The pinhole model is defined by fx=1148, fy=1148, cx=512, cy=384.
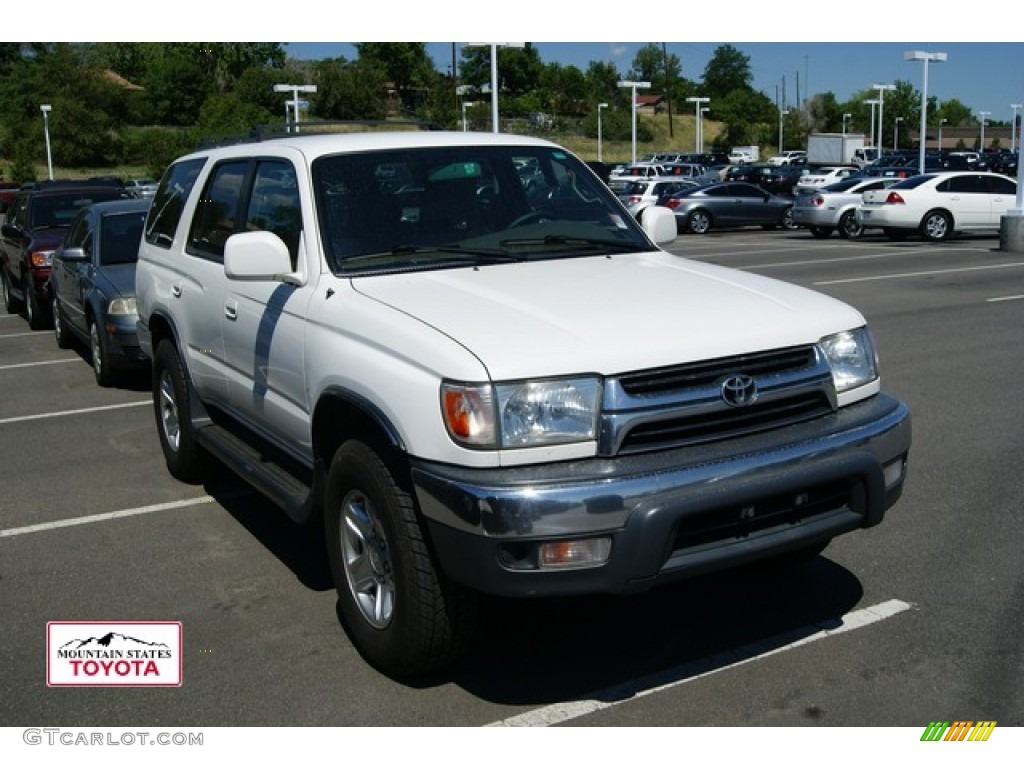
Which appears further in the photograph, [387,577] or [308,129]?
[308,129]

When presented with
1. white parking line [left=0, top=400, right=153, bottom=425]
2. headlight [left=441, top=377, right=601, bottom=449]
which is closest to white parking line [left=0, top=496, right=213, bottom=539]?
white parking line [left=0, top=400, right=153, bottom=425]

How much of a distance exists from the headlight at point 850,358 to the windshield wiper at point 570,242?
1.31m

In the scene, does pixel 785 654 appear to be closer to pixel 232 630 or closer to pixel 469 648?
pixel 469 648

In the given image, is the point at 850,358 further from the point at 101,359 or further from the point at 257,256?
the point at 101,359

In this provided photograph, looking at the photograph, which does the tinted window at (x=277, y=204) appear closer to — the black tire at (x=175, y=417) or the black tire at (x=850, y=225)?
the black tire at (x=175, y=417)

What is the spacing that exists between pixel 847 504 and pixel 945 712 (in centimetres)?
76

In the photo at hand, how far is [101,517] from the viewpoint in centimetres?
639

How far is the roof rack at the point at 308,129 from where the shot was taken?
6.20 meters

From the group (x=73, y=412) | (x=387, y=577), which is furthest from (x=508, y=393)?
(x=73, y=412)

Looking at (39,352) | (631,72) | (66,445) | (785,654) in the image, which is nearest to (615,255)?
(785,654)

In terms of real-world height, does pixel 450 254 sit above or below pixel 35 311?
above

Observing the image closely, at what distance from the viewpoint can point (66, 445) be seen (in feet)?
26.8

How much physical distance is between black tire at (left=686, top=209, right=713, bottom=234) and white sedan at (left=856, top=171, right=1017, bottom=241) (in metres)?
6.98

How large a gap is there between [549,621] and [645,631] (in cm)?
41
